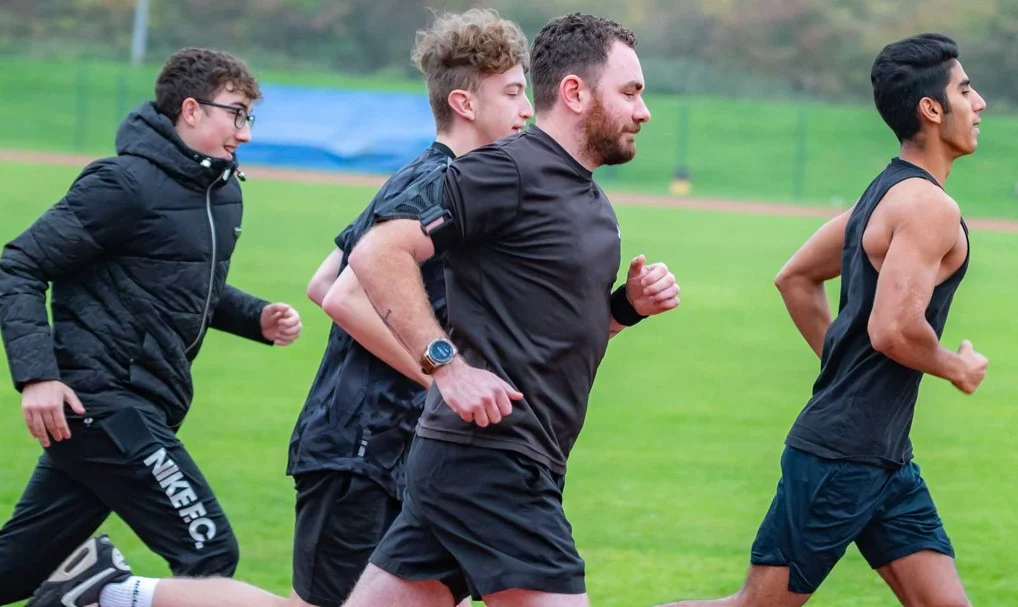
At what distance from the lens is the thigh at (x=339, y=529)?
4566mm

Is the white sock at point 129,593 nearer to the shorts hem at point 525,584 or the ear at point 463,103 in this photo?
the shorts hem at point 525,584

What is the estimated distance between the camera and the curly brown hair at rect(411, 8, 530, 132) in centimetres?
472

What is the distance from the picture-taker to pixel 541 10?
2404 inches

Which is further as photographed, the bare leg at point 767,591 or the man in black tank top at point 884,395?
the bare leg at point 767,591

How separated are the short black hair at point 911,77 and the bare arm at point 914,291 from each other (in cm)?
40

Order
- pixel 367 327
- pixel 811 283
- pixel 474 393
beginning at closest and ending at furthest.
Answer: pixel 474 393 < pixel 367 327 < pixel 811 283

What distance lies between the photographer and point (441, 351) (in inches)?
149

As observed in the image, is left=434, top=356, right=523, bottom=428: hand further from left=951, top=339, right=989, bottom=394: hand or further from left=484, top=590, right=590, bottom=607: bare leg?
left=951, top=339, right=989, bottom=394: hand

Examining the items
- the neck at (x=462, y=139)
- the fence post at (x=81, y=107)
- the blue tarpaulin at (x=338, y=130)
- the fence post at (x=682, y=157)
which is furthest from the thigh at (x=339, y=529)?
the fence post at (x=81, y=107)

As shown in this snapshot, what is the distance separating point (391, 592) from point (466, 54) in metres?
1.73

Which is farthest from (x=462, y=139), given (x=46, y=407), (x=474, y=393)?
(x=46, y=407)

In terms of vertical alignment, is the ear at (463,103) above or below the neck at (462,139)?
above

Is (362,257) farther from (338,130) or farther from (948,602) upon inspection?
(338,130)

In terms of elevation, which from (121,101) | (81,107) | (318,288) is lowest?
(81,107)
